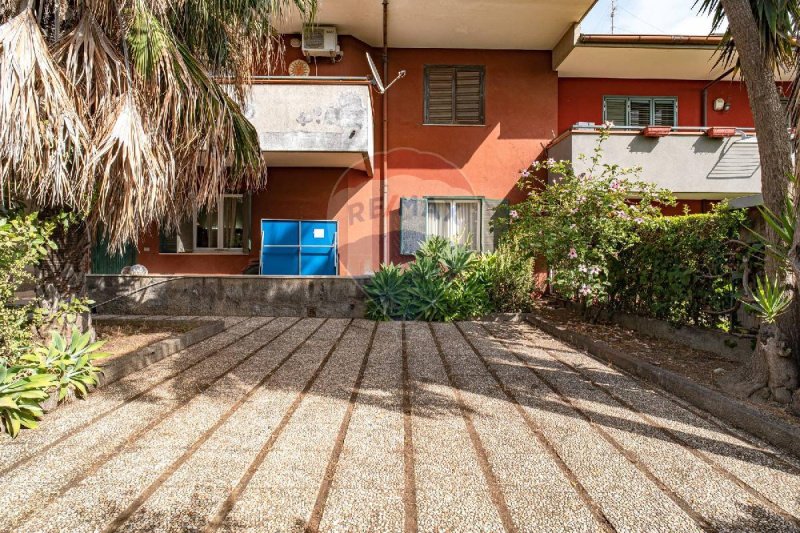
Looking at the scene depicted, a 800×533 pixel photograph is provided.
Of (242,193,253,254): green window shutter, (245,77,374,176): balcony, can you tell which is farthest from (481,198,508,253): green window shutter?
(242,193,253,254): green window shutter

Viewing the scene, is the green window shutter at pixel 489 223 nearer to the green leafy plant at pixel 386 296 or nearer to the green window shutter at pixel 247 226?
the green leafy plant at pixel 386 296

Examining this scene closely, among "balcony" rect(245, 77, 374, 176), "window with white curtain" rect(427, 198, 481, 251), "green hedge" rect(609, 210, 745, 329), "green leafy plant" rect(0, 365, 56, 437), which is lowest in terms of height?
"green leafy plant" rect(0, 365, 56, 437)

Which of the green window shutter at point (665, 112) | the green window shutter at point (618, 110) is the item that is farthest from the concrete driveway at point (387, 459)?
the green window shutter at point (665, 112)

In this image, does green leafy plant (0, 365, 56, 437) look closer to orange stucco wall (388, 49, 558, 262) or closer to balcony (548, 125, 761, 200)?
orange stucco wall (388, 49, 558, 262)

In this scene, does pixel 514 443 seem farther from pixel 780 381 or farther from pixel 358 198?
pixel 358 198

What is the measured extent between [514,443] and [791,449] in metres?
1.63

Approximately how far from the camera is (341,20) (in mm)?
10406

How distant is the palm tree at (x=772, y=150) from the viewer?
11.3 ft

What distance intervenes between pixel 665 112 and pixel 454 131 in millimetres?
5651

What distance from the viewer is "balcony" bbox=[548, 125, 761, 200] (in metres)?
10.2

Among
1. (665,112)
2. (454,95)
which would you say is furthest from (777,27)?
(665,112)

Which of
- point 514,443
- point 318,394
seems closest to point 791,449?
point 514,443

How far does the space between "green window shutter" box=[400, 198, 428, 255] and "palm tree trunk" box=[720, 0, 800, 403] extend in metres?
7.35

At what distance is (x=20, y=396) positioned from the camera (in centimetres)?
293
